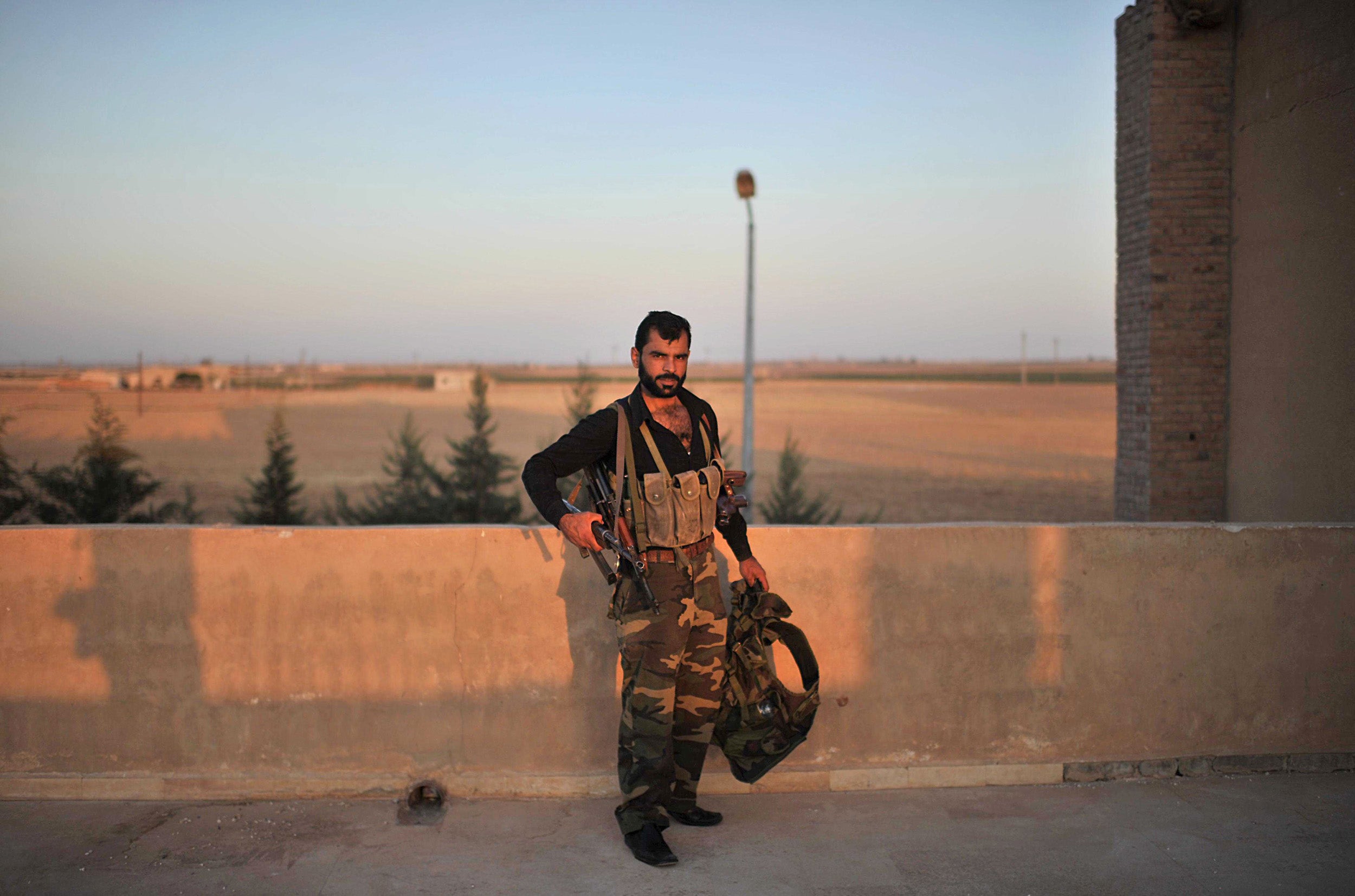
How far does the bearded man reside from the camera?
3424 millimetres

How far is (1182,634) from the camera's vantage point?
403 centimetres

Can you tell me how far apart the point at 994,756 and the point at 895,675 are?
0.55 m

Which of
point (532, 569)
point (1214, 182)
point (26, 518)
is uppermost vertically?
point (1214, 182)

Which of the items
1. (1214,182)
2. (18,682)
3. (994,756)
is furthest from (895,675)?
(1214,182)

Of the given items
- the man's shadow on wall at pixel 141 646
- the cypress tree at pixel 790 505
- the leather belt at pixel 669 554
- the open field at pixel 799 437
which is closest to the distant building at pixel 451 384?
the open field at pixel 799 437

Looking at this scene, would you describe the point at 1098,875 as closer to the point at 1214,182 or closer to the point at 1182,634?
the point at 1182,634

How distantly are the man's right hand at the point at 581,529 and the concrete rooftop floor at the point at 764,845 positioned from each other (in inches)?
43.8

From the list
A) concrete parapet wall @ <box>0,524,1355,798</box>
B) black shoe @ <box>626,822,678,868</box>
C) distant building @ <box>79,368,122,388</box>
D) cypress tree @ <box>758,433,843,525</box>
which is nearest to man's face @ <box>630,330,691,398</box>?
concrete parapet wall @ <box>0,524,1355,798</box>

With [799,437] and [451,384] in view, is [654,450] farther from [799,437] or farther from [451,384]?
[451,384]

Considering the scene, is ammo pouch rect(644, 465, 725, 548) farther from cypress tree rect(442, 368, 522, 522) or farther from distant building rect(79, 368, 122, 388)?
distant building rect(79, 368, 122, 388)

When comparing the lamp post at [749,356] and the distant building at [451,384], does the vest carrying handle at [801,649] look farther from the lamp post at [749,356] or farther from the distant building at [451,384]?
the distant building at [451,384]

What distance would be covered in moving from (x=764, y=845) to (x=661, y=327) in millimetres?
1934

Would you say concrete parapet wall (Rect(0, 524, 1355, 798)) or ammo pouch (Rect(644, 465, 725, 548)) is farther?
concrete parapet wall (Rect(0, 524, 1355, 798))

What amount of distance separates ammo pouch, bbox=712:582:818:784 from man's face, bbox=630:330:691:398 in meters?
0.85
